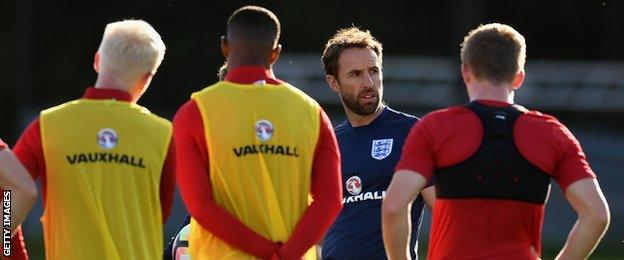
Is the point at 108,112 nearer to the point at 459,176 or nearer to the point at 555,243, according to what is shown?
the point at 459,176

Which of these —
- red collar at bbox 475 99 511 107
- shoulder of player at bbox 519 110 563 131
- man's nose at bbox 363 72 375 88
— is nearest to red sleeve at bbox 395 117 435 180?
red collar at bbox 475 99 511 107

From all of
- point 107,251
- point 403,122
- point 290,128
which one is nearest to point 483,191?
point 290,128

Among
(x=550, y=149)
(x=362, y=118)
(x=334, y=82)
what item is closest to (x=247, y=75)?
(x=550, y=149)

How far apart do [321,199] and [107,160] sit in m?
0.79

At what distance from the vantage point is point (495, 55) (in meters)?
4.92

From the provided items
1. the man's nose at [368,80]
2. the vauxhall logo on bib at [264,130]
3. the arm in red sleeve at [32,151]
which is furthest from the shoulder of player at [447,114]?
the man's nose at [368,80]

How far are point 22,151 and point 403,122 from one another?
2.25m

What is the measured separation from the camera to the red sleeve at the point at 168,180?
4980 millimetres

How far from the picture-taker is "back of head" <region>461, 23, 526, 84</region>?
16.1 ft

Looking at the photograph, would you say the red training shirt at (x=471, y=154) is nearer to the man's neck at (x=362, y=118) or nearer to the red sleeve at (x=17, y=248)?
the red sleeve at (x=17, y=248)

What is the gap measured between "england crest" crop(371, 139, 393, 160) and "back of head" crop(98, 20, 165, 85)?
175cm

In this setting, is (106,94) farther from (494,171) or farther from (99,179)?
(494,171)

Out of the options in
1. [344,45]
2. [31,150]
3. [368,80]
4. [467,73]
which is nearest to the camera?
[31,150]

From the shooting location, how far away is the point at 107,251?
191 inches
